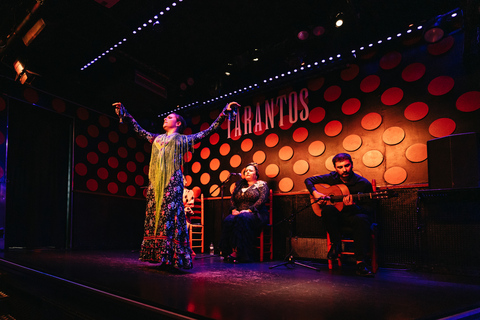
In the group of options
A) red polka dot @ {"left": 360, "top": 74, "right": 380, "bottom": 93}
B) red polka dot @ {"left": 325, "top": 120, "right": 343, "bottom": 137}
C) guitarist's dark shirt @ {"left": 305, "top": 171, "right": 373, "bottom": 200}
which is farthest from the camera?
red polka dot @ {"left": 325, "top": 120, "right": 343, "bottom": 137}

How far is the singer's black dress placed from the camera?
452 cm

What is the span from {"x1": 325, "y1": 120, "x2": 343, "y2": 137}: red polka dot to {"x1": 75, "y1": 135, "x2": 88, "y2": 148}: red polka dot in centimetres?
462

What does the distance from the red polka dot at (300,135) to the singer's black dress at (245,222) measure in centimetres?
109

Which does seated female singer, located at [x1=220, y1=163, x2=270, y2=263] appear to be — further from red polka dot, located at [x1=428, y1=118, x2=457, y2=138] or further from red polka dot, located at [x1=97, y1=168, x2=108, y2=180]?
red polka dot, located at [x1=97, y1=168, x2=108, y2=180]

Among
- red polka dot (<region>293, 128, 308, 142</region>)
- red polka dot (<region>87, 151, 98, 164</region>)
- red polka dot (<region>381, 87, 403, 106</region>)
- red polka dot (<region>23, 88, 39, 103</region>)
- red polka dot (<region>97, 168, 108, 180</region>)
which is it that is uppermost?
red polka dot (<region>23, 88, 39, 103</region>)

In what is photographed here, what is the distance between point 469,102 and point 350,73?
1.67 metres

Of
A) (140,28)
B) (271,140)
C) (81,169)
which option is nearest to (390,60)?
(271,140)

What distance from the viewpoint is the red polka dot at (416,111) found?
14.5 ft

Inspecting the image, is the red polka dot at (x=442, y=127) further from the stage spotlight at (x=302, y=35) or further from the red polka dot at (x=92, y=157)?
the red polka dot at (x=92, y=157)

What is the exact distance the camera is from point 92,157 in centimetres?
662

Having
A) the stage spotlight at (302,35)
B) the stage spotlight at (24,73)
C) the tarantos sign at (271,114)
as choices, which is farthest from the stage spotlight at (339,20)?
the stage spotlight at (24,73)

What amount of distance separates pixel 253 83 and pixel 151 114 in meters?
3.08

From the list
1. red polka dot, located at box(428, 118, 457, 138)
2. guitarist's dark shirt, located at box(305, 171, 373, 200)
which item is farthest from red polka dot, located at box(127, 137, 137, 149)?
red polka dot, located at box(428, 118, 457, 138)

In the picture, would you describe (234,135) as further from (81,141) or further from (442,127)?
(442,127)
